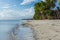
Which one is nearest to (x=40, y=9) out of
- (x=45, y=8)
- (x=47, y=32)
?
(x=45, y=8)

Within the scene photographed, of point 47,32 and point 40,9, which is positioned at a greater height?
point 47,32

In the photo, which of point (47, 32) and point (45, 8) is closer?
point (47, 32)

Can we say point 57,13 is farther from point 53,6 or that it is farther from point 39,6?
point 39,6

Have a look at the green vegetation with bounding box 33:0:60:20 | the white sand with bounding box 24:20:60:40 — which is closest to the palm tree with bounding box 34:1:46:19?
the green vegetation with bounding box 33:0:60:20

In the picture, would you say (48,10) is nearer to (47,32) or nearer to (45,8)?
(45,8)

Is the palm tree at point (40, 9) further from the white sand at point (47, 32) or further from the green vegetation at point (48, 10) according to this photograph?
the white sand at point (47, 32)

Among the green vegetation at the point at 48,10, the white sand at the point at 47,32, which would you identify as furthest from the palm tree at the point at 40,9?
the white sand at the point at 47,32

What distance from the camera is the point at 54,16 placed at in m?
59.4

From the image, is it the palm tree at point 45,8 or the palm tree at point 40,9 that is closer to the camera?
the palm tree at point 45,8

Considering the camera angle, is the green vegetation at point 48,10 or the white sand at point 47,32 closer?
the white sand at point 47,32

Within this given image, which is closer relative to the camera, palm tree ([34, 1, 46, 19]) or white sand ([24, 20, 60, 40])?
white sand ([24, 20, 60, 40])

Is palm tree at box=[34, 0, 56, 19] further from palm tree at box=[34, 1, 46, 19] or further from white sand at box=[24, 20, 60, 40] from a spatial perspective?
white sand at box=[24, 20, 60, 40]

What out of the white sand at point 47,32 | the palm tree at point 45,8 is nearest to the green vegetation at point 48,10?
the palm tree at point 45,8

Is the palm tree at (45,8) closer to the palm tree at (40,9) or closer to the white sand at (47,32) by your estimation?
the palm tree at (40,9)
